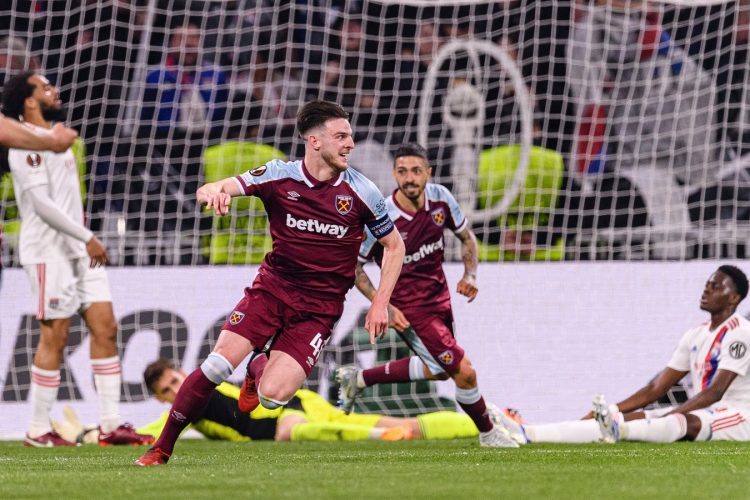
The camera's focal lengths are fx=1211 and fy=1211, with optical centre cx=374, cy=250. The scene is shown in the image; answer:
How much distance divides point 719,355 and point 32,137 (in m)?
4.75

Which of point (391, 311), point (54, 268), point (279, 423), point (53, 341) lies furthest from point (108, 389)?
point (391, 311)

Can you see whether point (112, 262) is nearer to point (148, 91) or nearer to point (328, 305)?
point (148, 91)

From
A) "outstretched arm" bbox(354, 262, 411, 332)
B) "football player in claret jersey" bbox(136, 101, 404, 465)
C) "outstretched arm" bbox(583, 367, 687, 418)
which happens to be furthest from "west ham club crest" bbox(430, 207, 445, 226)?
"outstretched arm" bbox(583, 367, 687, 418)

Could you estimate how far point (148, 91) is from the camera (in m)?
12.3

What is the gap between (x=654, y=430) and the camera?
7871mm

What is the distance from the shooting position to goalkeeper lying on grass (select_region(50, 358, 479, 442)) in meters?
8.75

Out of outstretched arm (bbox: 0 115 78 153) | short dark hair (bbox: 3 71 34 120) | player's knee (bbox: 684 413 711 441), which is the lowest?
player's knee (bbox: 684 413 711 441)

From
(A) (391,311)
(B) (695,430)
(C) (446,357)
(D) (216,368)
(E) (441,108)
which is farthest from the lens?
(E) (441,108)

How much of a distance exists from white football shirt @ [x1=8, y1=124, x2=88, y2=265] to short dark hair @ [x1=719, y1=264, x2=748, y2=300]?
462cm

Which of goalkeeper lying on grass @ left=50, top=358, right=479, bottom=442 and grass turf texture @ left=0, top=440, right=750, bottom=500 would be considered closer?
grass turf texture @ left=0, top=440, right=750, bottom=500

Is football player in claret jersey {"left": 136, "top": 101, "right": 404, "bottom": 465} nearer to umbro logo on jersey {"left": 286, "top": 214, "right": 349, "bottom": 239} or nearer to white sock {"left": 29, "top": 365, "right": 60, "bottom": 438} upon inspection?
umbro logo on jersey {"left": 286, "top": 214, "right": 349, "bottom": 239}

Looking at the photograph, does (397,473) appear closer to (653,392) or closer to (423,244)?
(423,244)

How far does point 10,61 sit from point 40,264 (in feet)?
13.6

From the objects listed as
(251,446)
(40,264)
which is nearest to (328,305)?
(251,446)
